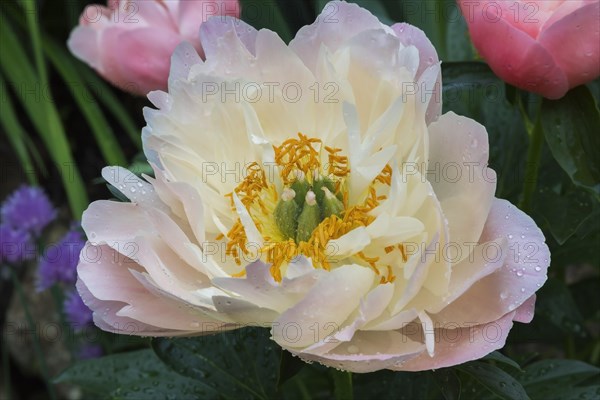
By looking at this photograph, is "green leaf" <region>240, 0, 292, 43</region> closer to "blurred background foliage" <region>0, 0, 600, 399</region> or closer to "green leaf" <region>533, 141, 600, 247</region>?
"blurred background foliage" <region>0, 0, 600, 399</region>

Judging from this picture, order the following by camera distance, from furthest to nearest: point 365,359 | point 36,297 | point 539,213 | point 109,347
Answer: point 36,297
point 109,347
point 539,213
point 365,359

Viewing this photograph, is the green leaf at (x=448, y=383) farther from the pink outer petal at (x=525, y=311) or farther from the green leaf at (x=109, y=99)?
the green leaf at (x=109, y=99)

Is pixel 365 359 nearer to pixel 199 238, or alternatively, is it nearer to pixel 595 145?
pixel 199 238

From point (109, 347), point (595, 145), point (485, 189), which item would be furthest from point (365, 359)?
point (109, 347)

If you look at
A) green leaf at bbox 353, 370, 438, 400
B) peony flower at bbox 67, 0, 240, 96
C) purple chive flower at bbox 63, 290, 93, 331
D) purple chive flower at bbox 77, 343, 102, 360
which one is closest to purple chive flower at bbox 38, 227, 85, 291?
purple chive flower at bbox 63, 290, 93, 331

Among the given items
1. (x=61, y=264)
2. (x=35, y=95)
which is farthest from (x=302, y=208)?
(x=35, y=95)

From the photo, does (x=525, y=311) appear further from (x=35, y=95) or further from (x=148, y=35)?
(x=35, y=95)
